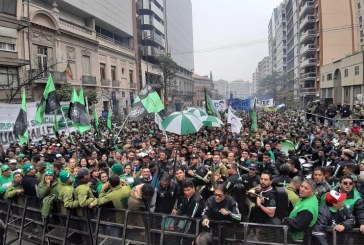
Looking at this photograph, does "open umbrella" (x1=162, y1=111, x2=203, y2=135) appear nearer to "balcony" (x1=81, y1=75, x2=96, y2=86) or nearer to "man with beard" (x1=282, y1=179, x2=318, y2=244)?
"man with beard" (x1=282, y1=179, x2=318, y2=244)

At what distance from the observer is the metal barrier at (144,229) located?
4.10 meters

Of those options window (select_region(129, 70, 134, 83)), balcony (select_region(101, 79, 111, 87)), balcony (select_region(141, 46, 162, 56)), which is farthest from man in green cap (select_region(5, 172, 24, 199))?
balcony (select_region(141, 46, 162, 56))

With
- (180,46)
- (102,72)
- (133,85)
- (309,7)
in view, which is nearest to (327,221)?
(102,72)

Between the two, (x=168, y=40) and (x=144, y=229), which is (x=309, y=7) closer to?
(x=168, y=40)

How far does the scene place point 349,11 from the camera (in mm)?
46750

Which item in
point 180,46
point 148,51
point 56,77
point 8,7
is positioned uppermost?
point 180,46

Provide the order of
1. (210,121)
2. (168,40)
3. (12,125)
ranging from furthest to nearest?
(168,40), (12,125), (210,121)

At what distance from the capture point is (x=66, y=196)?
5484 millimetres

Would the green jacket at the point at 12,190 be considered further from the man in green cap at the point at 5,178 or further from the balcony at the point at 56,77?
the balcony at the point at 56,77

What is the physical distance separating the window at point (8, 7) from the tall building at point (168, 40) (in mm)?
19081

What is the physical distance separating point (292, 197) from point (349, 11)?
5006cm

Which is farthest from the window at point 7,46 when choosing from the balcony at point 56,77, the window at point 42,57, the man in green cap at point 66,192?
the man in green cap at point 66,192

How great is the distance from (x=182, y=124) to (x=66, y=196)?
11.9ft

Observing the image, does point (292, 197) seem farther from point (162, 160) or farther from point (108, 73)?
point (108, 73)
